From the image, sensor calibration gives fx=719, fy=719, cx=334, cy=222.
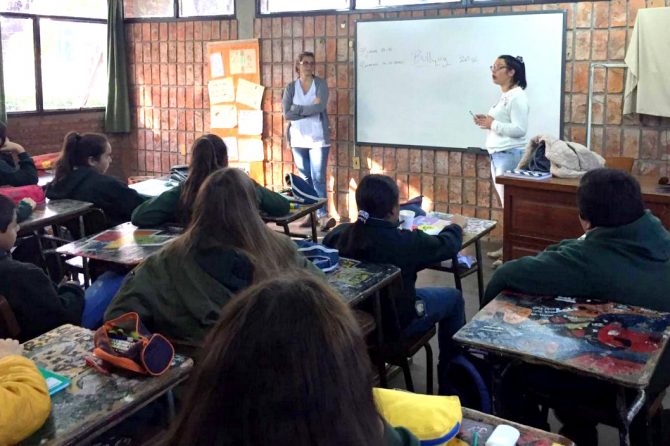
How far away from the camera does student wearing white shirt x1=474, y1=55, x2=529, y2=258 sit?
4793mm

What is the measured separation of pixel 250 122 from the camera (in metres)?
7.02

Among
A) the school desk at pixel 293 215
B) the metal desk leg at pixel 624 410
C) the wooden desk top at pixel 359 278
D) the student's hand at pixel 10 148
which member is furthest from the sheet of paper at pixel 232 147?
the metal desk leg at pixel 624 410

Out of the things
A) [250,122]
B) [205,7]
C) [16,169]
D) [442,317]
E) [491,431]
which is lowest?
[442,317]

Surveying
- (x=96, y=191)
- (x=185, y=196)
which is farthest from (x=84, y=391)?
(x=96, y=191)

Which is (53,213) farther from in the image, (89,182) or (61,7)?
(61,7)

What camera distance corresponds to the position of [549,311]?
7.22 ft

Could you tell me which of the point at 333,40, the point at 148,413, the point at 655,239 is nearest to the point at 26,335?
the point at 148,413

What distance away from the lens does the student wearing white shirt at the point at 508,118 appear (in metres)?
4.79

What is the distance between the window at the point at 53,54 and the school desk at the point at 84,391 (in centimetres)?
570

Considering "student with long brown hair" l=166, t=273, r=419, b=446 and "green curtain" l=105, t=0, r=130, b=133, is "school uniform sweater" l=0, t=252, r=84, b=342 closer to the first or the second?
"student with long brown hair" l=166, t=273, r=419, b=446

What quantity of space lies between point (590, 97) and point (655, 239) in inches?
122

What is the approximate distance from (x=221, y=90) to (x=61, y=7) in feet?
6.09

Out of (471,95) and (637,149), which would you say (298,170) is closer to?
(471,95)

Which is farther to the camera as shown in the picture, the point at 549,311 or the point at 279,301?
the point at 549,311
